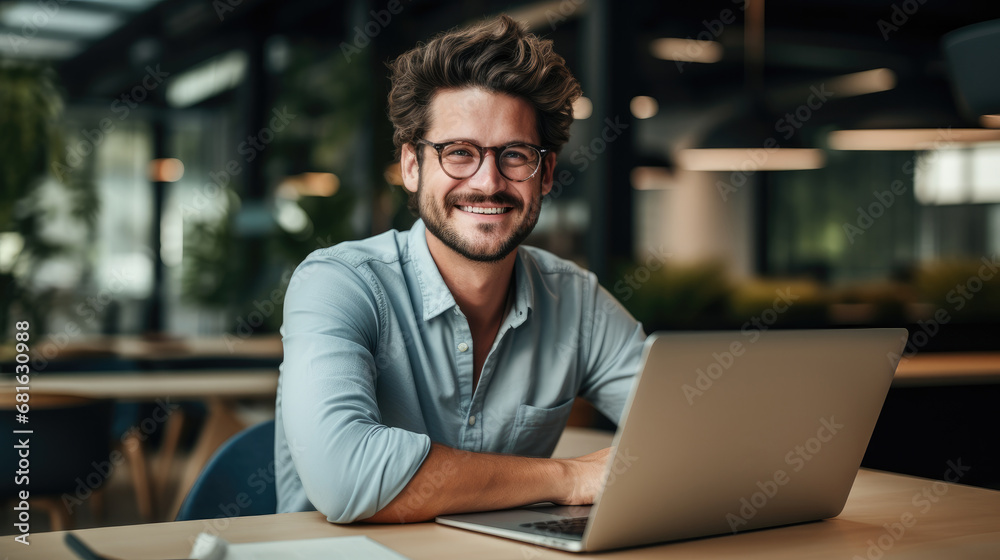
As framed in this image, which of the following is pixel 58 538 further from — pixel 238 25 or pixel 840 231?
pixel 840 231

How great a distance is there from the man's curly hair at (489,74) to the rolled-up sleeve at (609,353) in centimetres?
34

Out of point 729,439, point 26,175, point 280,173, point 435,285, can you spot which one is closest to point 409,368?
point 435,285

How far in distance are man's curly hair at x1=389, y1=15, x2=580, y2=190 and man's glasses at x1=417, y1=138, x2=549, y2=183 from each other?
9cm

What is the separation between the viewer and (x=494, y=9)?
283 inches

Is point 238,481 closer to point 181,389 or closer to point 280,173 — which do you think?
point 181,389

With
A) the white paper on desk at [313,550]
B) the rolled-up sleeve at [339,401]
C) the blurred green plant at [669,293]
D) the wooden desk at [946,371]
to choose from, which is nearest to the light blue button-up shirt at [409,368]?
the rolled-up sleeve at [339,401]

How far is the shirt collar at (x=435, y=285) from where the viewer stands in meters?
1.60

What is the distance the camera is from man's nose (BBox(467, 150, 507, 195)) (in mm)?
1610

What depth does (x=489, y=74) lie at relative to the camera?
1.63 m

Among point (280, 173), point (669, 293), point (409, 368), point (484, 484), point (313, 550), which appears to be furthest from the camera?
point (280, 173)

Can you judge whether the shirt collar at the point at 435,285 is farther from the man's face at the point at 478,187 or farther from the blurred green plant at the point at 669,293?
the blurred green plant at the point at 669,293

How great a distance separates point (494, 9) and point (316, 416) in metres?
6.38

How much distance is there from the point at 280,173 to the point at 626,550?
17.8 ft

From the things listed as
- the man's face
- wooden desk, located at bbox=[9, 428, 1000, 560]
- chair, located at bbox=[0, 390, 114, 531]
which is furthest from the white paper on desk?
chair, located at bbox=[0, 390, 114, 531]
